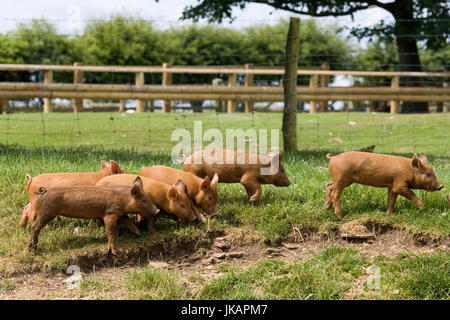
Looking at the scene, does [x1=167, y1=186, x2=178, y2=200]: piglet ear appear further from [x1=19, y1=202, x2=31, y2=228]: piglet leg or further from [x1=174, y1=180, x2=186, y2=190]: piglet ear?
[x1=19, y1=202, x2=31, y2=228]: piglet leg

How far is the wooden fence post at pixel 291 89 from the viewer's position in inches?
379

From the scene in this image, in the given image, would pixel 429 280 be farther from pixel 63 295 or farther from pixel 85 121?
pixel 85 121

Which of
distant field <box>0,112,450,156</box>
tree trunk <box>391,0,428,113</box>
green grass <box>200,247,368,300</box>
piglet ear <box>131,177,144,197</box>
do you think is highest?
tree trunk <box>391,0,428,113</box>

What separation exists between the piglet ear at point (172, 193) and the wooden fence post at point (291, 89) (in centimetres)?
479

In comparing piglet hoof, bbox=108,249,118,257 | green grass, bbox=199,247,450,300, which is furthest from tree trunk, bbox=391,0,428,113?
piglet hoof, bbox=108,249,118,257

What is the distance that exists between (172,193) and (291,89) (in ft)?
16.2

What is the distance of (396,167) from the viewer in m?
5.58

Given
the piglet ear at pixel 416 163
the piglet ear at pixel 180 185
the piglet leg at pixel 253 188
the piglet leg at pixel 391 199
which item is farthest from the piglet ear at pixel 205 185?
the piglet ear at pixel 416 163

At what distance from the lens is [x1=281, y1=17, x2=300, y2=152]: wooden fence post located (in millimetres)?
9625

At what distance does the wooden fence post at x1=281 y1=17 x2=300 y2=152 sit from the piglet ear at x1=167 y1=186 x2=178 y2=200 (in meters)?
4.79

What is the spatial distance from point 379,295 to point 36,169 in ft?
14.4

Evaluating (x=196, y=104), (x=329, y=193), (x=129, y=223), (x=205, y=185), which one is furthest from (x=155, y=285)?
(x=196, y=104)
